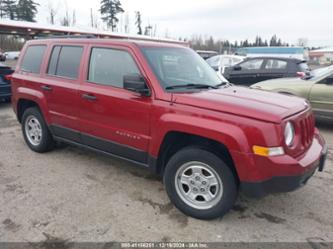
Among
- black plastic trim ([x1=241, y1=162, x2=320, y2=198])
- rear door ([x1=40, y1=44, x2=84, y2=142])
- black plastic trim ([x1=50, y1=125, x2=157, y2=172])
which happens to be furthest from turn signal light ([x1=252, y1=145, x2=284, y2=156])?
rear door ([x1=40, y1=44, x2=84, y2=142])

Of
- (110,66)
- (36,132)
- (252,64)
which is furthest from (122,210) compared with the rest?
(252,64)

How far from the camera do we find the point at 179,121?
3156 mm

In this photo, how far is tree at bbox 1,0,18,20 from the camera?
55.6 meters

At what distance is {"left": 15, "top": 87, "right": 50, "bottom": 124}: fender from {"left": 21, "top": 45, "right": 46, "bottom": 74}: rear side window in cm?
33

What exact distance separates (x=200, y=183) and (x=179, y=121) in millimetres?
710

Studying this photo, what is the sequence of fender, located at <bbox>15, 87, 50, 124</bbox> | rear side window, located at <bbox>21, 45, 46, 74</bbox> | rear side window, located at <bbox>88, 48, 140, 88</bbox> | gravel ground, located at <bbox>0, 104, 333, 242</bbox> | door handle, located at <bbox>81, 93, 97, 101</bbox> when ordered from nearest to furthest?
gravel ground, located at <bbox>0, 104, 333, 242</bbox>, rear side window, located at <bbox>88, 48, 140, 88</bbox>, door handle, located at <bbox>81, 93, 97, 101</bbox>, fender, located at <bbox>15, 87, 50, 124</bbox>, rear side window, located at <bbox>21, 45, 46, 74</bbox>

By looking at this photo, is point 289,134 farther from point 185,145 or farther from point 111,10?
point 111,10

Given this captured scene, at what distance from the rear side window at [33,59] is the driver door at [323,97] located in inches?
224

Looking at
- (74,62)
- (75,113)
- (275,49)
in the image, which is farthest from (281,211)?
(275,49)

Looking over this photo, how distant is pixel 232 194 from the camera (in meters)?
3.04

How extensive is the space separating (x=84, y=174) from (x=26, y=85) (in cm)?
187

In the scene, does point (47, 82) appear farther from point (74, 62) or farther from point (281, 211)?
point (281, 211)

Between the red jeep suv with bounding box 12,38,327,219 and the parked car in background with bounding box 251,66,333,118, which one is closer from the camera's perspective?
the red jeep suv with bounding box 12,38,327,219

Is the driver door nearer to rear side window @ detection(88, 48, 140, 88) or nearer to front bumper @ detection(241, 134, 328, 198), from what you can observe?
front bumper @ detection(241, 134, 328, 198)
